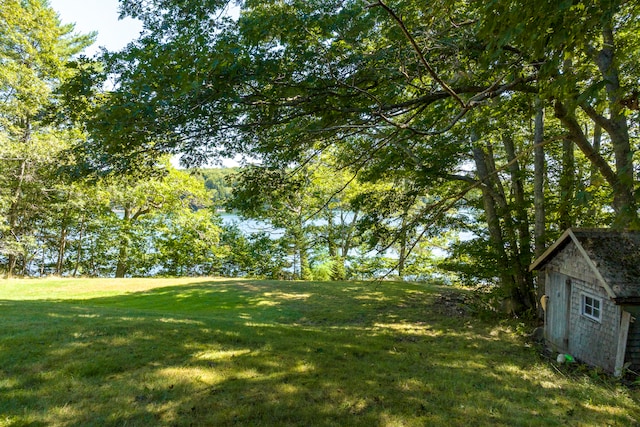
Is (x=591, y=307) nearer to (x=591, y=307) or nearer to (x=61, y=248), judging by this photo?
(x=591, y=307)

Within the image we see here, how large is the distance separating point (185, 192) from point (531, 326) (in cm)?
2104

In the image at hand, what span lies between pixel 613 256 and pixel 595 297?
91 centimetres

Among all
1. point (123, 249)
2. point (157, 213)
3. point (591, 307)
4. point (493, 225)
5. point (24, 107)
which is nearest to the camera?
point (591, 307)

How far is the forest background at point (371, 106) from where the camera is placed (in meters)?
4.09

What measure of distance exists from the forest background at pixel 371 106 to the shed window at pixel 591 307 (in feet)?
7.22

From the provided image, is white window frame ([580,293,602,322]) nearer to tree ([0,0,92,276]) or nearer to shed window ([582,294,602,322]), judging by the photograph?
shed window ([582,294,602,322])

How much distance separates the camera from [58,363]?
5020 mm

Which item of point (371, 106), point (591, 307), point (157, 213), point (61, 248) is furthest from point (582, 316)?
point (61, 248)

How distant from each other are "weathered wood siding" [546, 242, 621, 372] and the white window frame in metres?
0.05

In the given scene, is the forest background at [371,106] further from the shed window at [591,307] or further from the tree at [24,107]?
the shed window at [591,307]

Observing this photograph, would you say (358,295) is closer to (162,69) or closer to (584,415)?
(584,415)

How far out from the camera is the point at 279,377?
5.20 m

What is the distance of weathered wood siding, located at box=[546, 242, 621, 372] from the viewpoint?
22.3ft

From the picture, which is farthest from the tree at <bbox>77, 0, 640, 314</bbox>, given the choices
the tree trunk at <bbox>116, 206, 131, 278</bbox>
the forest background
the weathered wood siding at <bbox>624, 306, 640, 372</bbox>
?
the tree trunk at <bbox>116, 206, 131, 278</bbox>
